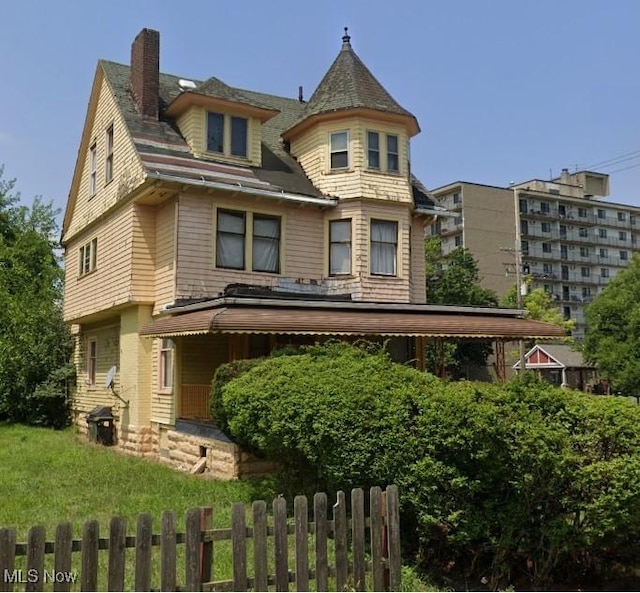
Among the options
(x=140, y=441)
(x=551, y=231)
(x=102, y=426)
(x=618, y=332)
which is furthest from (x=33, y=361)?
(x=551, y=231)

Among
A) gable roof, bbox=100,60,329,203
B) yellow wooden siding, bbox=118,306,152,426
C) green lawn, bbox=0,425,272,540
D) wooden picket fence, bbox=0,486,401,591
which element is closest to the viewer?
wooden picket fence, bbox=0,486,401,591

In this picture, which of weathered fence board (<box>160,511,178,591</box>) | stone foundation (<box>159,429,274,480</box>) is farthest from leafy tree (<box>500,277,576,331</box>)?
weathered fence board (<box>160,511,178,591</box>)

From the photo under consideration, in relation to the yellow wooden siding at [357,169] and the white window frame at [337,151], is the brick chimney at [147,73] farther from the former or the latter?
the white window frame at [337,151]

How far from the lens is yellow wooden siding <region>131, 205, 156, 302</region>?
17281 mm

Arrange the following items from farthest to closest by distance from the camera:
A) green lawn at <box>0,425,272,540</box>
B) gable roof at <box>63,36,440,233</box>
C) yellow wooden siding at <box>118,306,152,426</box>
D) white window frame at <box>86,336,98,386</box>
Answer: white window frame at <box>86,336,98,386</box> → yellow wooden siding at <box>118,306,152,426</box> → gable roof at <box>63,36,440,233</box> → green lawn at <box>0,425,272,540</box>

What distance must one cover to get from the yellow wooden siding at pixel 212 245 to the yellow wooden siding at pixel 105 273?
193cm

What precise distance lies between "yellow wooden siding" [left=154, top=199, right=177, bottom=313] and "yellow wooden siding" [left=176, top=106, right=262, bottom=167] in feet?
6.47

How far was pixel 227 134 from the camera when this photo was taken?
18484 mm

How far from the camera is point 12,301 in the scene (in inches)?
1033

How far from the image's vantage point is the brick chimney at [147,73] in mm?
18922

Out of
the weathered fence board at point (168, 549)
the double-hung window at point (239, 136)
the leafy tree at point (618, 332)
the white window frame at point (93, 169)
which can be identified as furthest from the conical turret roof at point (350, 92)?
the leafy tree at point (618, 332)

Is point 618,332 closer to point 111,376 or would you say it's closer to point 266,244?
point 266,244

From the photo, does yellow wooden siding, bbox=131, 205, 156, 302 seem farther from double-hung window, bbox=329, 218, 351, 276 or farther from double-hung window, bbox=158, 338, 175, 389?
double-hung window, bbox=329, 218, 351, 276

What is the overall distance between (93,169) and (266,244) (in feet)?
24.8
